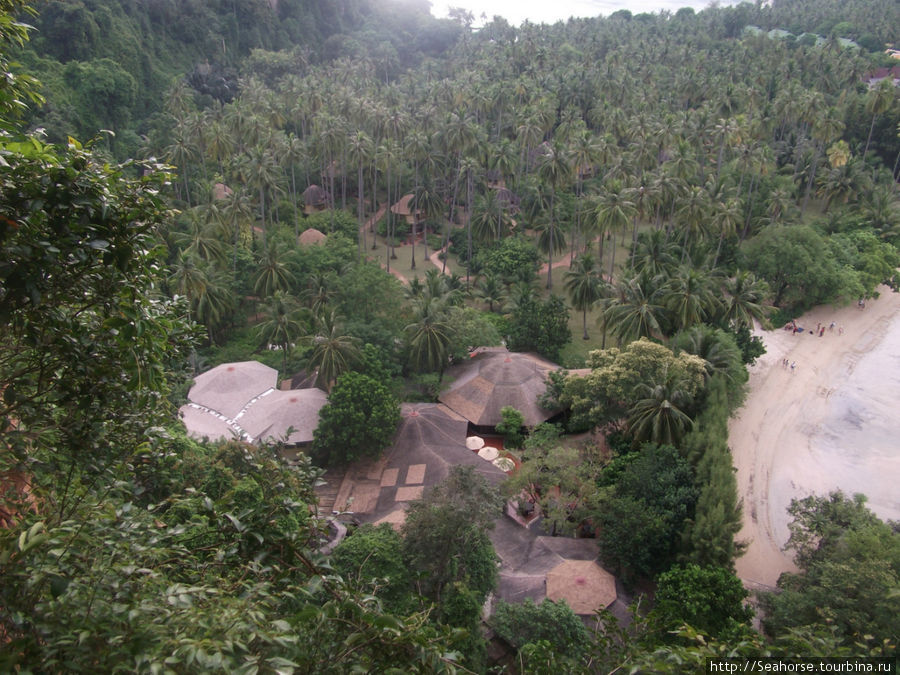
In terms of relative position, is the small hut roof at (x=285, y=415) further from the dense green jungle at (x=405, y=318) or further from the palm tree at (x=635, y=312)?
the palm tree at (x=635, y=312)

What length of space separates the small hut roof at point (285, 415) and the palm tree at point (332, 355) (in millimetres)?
1126

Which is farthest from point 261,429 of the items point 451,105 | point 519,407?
point 451,105

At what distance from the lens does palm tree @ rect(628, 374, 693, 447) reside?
28.4 metres

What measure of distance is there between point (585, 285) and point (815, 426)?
16849 millimetres

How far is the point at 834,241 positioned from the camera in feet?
167

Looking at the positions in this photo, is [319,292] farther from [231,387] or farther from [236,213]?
[236,213]

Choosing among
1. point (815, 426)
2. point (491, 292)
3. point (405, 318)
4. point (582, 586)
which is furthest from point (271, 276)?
point (815, 426)

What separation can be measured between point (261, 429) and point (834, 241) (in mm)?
48113

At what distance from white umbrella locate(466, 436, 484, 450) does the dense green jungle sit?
1.90 m

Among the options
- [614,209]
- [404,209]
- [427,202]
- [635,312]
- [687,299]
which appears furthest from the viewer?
[404,209]

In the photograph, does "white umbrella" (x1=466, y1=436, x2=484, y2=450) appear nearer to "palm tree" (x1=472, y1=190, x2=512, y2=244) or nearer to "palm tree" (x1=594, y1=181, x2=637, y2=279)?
"palm tree" (x1=594, y1=181, x2=637, y2=279)

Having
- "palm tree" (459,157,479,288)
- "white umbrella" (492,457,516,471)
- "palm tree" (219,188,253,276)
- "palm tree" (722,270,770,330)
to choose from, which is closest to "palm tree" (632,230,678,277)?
"palm tree" (722,270,770,330)

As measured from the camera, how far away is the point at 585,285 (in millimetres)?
43844

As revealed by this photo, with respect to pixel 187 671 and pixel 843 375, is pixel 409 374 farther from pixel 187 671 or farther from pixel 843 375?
pixel 187 671
